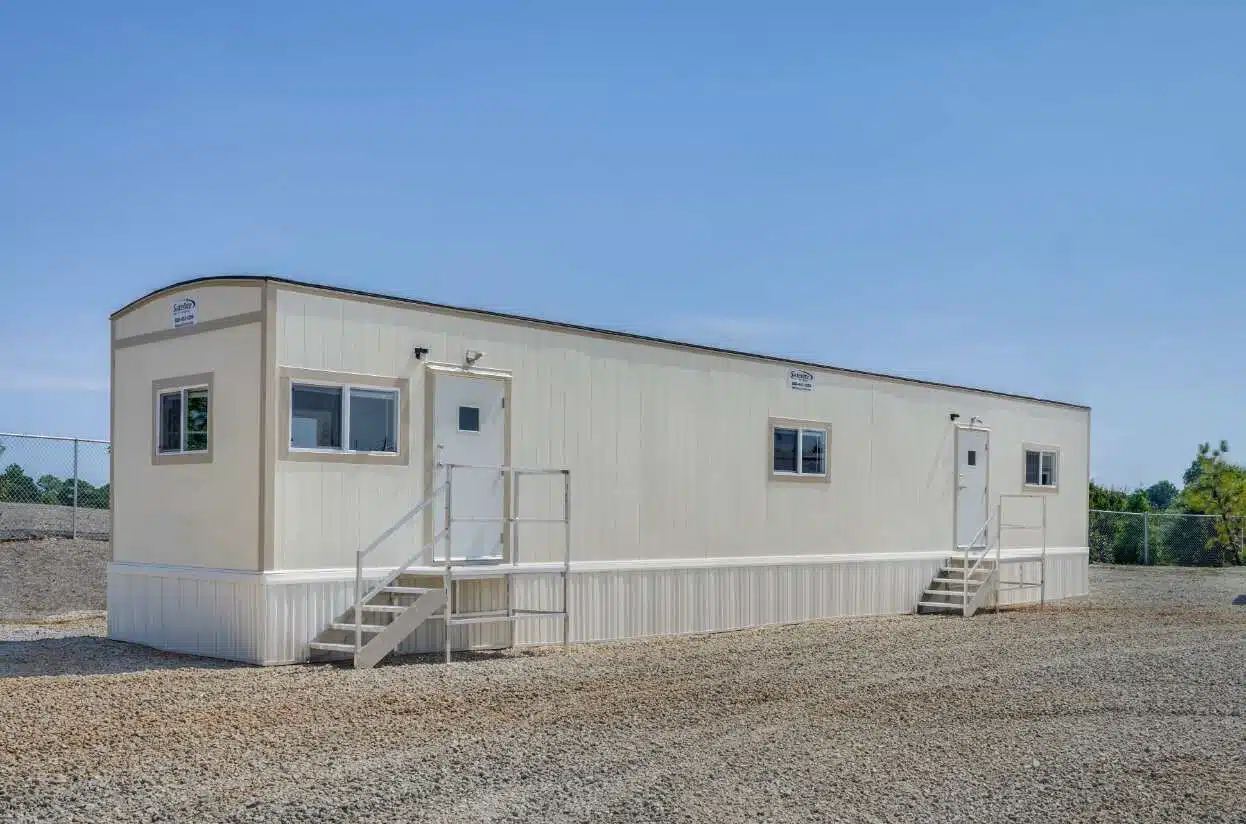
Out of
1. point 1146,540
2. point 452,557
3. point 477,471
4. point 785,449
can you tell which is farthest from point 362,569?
point 1146,540

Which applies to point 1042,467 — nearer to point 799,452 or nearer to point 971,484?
point 971,484

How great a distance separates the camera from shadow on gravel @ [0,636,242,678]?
10.8m

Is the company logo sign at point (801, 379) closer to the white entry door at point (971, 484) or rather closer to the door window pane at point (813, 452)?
the door window pane at point (813, 452)

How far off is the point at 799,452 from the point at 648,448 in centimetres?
266

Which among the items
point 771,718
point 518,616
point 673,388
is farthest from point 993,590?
point 771,718

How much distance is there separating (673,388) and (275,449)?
5195mm

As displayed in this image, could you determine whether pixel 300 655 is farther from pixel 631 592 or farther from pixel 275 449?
pixel 631 592

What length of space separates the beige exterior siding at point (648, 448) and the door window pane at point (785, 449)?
235 mm

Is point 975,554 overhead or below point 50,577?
overhead

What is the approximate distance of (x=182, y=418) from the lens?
40.1 feet

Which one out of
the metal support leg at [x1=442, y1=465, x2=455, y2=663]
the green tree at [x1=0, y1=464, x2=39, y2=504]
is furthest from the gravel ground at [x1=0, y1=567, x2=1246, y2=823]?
the green tree at [x1=0, y1=464, x2=39, y2=504]

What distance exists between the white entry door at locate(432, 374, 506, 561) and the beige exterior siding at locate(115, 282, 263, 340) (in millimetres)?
1960

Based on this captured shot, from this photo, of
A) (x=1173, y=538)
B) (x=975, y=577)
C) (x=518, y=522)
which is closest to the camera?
(x=518, y=522)

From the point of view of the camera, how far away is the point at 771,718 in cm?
875
